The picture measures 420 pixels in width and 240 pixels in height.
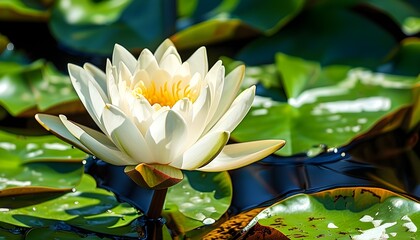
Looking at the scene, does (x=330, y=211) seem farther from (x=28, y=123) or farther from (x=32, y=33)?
(x=32, y=33)

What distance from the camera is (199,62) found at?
52.2 inches

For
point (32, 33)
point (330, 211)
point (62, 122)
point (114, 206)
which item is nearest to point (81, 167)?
point (114, 206)

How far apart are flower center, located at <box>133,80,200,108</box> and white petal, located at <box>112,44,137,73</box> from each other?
0.30 ft

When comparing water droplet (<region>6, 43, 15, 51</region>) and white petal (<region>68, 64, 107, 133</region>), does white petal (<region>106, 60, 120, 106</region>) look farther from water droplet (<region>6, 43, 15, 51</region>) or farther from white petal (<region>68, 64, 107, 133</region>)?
water droplet (<region>6, 43, 15, 51</region>)

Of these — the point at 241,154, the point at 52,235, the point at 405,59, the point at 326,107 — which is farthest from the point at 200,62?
the point at 405,59

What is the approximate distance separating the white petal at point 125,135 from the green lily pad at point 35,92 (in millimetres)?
610

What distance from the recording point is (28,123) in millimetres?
1774

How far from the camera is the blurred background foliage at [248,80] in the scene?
145 cm

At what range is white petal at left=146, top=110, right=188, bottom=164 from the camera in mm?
1139

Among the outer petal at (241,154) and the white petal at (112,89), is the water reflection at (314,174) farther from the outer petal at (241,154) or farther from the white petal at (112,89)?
the white petal at (112,89)

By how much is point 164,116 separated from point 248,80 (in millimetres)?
852

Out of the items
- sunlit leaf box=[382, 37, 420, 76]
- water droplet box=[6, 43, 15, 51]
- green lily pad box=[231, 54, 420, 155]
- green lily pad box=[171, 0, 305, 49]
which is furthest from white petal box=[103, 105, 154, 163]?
water droplet box=[6, 43, 15, 51]

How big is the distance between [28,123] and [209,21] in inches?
25.0

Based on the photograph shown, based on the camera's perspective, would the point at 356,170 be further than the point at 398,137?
No
